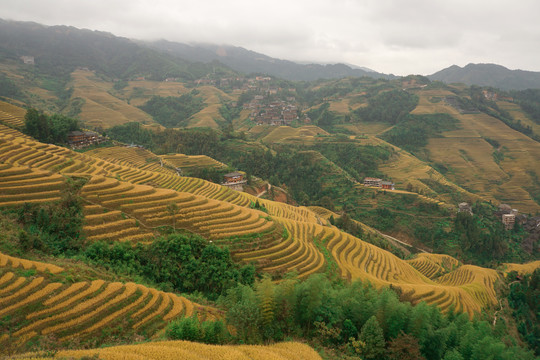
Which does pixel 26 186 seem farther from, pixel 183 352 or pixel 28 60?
pixel 28 60

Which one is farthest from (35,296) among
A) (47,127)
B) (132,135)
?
(132,135)

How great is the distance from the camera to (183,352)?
25.4 ft

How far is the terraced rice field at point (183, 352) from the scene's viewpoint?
7219mm

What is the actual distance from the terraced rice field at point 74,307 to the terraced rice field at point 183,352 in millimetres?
2765

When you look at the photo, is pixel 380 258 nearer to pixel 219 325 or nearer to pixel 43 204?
pixel 219 325

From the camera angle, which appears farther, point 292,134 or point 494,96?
point 494,96

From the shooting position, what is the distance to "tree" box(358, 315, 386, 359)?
430 inches

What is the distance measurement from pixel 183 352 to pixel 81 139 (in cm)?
4613

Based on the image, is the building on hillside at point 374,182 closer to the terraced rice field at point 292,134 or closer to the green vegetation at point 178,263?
the terraced rice field at point 292,134

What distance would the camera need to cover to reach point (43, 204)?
16.9 meters

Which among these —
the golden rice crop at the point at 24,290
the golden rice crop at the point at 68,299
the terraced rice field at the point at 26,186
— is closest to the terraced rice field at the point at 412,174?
the terraced rice field at the point at 26,186

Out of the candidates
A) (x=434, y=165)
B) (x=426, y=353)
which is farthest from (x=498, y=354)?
(x=434, y=165)

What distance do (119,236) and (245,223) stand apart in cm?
884

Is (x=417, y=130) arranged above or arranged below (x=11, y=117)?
above
